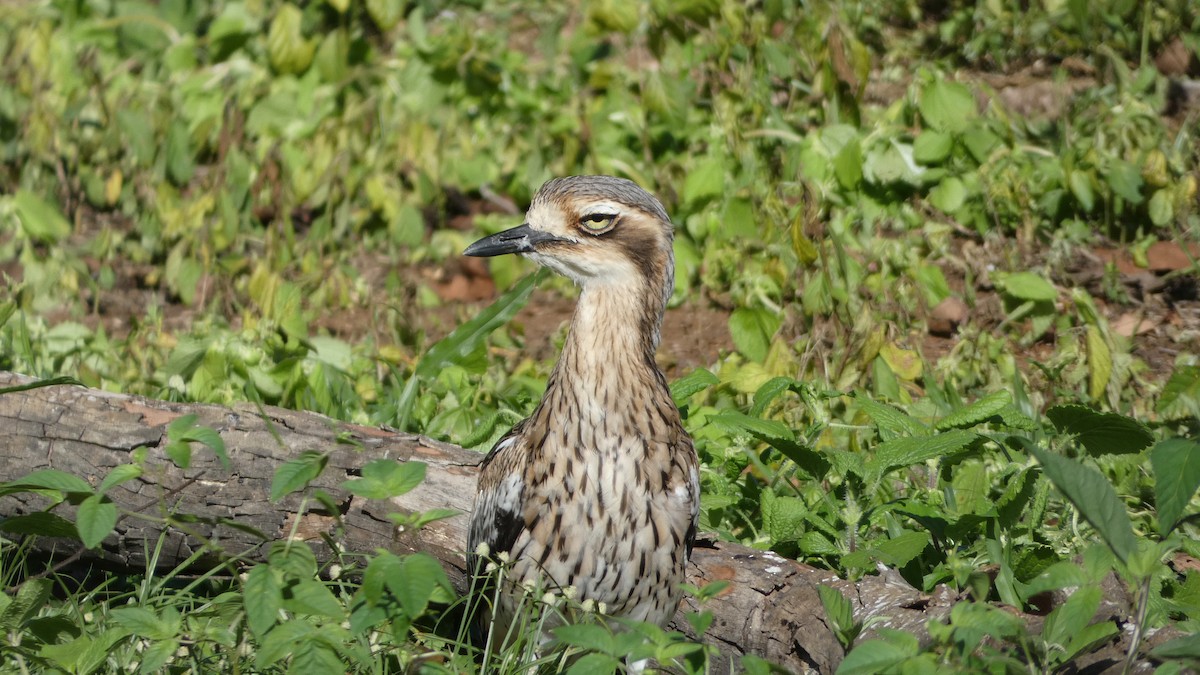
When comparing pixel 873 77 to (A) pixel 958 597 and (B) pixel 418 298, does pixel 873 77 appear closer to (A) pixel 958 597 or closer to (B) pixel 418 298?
(B) pixel 418 298

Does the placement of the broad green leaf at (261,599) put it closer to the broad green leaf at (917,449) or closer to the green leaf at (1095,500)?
the green leaf at (1095,500)

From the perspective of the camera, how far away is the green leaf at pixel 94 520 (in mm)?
2777

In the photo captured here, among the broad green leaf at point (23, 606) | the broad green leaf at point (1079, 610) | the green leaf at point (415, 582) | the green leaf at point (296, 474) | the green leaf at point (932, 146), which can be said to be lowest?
the broad green leaf at point (23, 606)

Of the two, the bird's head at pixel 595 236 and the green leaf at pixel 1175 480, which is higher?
the bird's head at pixel 595 236

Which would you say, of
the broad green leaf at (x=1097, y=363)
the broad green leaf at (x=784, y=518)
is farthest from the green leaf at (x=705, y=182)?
the broad green leaf at (x=784, y=518)

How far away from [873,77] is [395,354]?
307cm

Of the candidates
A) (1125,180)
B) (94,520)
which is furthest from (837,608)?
(1125,180)

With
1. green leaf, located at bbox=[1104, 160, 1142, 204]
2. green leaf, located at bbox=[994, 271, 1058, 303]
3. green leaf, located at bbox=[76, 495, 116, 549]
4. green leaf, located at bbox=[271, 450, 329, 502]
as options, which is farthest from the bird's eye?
green leaf, located at bbox=[1104, 160, 1142, 204]

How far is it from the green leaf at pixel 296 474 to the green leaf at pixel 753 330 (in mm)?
2606

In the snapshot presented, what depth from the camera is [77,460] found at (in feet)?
12.8

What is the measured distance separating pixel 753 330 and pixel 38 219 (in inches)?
145

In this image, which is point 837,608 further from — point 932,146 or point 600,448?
point 932,146

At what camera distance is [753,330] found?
207 inches

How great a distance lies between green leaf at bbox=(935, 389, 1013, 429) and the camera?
12.7 ft
